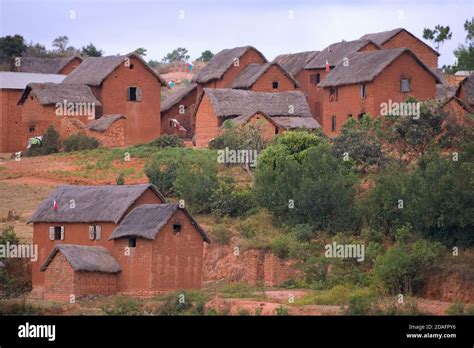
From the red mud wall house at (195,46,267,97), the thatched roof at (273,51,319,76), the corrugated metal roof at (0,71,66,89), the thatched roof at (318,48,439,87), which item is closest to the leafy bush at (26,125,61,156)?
the corrugated metal roof at (0,71,66,89)

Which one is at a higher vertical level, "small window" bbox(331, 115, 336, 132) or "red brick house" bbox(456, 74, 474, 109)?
"red brick house" bbox(456, 74, 474, 109)

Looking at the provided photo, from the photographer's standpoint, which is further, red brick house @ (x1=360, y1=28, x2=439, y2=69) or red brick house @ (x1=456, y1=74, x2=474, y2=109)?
red brick house @ (x1=360, y1=28, x2=439, y2=69)

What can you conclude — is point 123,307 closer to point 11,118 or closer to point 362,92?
point 362,92

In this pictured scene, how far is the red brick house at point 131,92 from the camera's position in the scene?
6856cm

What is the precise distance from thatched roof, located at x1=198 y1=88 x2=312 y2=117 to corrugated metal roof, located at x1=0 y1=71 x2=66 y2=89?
8685 millimetres

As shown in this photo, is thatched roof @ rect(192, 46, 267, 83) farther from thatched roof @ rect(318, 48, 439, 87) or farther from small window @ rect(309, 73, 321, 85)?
thatched roof @ rect(318, 48, 439, 87)

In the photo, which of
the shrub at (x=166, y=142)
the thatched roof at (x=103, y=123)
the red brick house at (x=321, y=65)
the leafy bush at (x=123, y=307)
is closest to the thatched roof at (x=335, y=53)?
the red brick house at (x=321, y=65)

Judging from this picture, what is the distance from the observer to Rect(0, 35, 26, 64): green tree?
97.6 metres

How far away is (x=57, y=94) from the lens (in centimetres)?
6750

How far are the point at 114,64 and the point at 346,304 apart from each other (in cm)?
2940

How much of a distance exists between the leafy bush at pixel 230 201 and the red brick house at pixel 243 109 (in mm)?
9951

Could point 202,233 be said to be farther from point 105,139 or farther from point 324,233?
point 105,139

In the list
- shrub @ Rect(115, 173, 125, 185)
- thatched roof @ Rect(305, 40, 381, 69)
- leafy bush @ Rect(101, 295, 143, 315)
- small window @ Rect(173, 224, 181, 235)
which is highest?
thatched roof @ Rect(305, 40, 381, 69)
